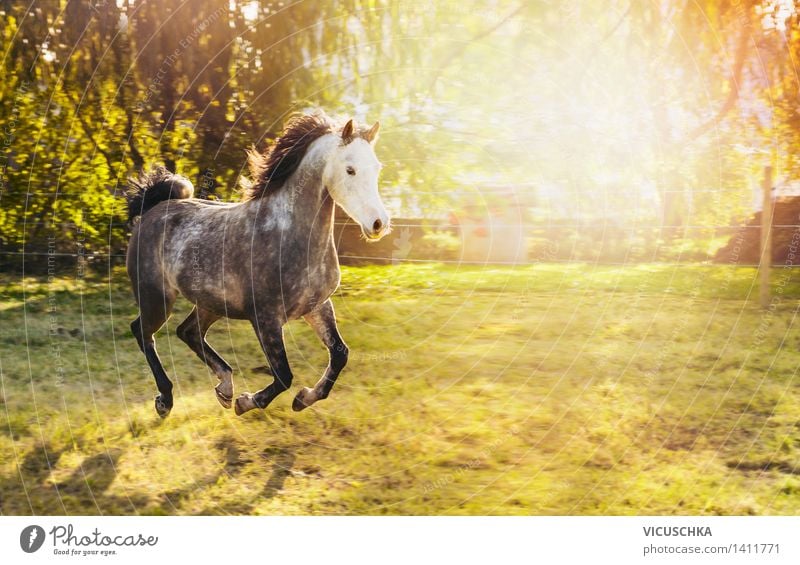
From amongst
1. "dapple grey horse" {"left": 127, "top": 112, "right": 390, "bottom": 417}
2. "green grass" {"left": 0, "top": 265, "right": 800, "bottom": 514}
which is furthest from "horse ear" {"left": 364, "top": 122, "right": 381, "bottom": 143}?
"green grass" {"left": 0, "top": 265, "right": 800, "bottom": 514}

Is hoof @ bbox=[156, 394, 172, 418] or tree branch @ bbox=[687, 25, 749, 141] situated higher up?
tree branch @ bbox=[687, 25, 749, 141]

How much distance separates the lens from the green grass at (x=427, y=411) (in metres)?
6.33

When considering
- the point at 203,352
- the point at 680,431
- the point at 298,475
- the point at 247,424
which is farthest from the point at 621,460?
the point at 203,352

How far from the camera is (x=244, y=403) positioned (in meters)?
6.33

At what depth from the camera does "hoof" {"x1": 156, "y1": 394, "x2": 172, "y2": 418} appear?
689cm

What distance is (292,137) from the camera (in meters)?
6.04

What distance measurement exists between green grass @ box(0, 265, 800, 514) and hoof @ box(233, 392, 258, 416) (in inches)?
18.5

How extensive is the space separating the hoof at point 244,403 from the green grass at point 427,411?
0.47 m

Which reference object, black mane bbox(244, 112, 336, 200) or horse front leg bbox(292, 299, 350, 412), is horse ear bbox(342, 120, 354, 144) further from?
horse front leg bbox(292, 299, 350, 412)

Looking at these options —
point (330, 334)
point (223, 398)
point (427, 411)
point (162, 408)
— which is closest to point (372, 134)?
point (330, 334)

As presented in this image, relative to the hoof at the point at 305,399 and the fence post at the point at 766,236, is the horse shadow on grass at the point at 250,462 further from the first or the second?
the fence post at the point at 766,236

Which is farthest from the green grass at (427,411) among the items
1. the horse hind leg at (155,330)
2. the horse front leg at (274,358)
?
the horse front leg at (274,358)

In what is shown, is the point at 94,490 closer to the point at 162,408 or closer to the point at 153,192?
the point at 162,408

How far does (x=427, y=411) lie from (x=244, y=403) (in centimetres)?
192
